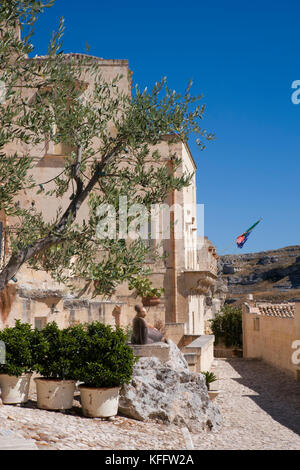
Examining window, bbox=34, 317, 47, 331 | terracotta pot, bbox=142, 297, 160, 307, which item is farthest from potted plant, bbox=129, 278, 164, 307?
window, bbox=34, 317, 47, 331

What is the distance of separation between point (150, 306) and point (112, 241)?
14.1 meters

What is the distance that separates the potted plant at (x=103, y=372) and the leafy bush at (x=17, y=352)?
0.90 metres

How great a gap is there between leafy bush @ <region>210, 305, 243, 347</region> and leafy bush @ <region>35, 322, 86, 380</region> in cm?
2462

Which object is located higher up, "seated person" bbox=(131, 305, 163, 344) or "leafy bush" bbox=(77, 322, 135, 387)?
"seated person" bbox=(131, 305, 163, 344)

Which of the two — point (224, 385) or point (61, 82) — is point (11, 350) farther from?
point (224, 385)

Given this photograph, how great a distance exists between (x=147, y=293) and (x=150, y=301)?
0.53 m

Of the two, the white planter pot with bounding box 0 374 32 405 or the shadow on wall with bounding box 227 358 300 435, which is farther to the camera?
the shadow on wall with bounding box 227 358 300 435

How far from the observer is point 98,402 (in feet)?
30.4

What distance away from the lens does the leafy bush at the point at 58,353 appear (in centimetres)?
938

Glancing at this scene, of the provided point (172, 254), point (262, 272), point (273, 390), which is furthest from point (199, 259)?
point (262, 272)

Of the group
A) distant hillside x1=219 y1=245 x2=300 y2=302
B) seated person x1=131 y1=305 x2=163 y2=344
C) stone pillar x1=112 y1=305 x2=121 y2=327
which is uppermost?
distant hillside x1=219 y1=245 x2=300 y2=302

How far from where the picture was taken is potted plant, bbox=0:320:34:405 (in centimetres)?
923

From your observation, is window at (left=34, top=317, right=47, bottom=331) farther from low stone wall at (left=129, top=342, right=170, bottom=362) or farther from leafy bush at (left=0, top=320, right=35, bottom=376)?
leafy bush at (left=0, top=320, right=35, bottom=376)
